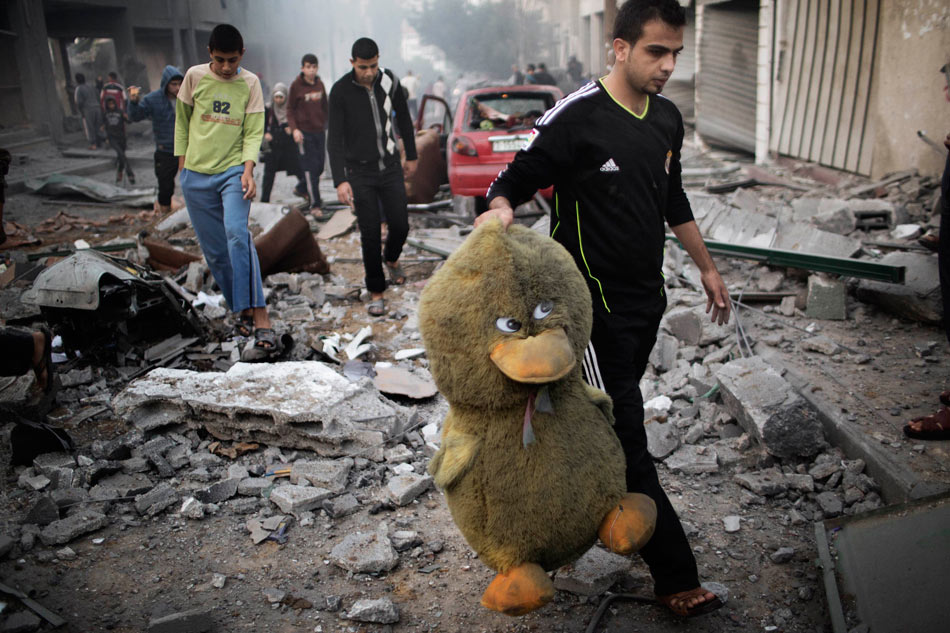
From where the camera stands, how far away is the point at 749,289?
5879 mm

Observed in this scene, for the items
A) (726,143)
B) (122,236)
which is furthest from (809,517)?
(726,143)

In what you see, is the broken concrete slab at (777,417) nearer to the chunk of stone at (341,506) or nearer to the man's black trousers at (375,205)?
the chunk of stone at (341,506)

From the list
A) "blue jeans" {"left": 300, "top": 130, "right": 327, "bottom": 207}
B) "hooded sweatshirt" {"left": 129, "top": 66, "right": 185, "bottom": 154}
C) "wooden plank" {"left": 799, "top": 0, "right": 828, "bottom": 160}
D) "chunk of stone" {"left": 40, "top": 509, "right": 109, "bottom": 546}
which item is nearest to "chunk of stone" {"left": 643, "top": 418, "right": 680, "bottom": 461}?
"chunk of stone" {"left": 40, "top": 509, "right": 109, "bottom": 546}

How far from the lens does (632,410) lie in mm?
2533

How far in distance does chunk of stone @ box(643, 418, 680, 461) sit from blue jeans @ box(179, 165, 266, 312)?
3018mm

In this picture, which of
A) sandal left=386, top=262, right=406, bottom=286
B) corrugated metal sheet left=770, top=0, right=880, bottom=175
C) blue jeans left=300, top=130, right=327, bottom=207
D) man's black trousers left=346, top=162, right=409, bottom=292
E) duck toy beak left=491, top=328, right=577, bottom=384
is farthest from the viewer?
blue jeans left=300, top=130, right=327, bottom=207

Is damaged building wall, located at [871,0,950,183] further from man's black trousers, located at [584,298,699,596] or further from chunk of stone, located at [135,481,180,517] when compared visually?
chunk of stone, located at [135,481,180,517]

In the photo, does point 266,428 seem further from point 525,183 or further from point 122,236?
point 122,236

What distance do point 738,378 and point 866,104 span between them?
23.8 ft

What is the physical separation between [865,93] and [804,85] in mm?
1709

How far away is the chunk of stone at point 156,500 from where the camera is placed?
3.51m

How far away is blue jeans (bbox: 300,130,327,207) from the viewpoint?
1041 centimetres

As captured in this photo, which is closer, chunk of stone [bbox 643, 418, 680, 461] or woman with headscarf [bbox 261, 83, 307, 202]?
chunk of stone [bbox 643, 418, 680, 461]

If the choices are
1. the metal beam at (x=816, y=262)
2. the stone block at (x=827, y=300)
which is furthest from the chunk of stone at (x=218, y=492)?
the stone block at (x=827, y=300)
